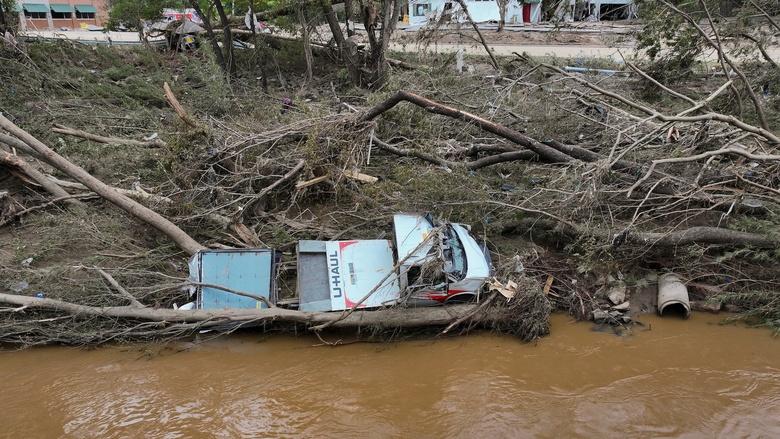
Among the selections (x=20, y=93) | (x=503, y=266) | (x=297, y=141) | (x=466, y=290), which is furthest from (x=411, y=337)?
(x=20, y=93)

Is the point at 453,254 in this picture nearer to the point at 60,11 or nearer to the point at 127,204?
the point at 127,204

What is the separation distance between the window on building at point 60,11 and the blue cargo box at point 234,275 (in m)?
43.0

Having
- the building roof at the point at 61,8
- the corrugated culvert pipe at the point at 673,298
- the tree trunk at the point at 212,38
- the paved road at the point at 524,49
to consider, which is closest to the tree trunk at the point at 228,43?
the tree trunk at the point at 212,38

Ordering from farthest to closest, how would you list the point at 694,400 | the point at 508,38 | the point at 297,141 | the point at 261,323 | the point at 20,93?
the point at 508,38 → the point at 20,93 → the point at 297,141 → the point at 261,323 → the point at 694,400

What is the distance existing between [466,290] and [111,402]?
3.03m

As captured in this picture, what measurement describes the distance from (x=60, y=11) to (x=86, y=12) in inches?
76.7

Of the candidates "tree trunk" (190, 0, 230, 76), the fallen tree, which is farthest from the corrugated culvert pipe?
"tree trunk" (190, 0, 230, 76)

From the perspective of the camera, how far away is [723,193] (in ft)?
18.4

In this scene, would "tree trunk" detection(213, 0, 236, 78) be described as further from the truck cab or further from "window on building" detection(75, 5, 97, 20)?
"window on building" detection(75, 5, 97, 20)

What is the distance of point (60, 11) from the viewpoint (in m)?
38.7

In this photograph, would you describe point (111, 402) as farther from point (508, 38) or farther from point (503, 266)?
point (508, 38)

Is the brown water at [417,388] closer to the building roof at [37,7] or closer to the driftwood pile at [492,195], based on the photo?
the driftwood pile at [492,195]

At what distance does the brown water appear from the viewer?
3713 mm

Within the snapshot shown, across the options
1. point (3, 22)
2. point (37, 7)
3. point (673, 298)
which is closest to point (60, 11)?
point (37, 7)
